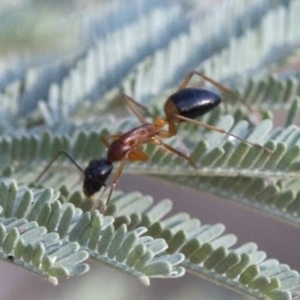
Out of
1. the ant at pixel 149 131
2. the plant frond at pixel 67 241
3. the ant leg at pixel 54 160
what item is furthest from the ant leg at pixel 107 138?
the plant frond at pixel 67 241

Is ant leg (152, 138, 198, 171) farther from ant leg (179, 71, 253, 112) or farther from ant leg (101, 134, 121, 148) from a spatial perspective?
ant leg (179, 71, 253, 112)

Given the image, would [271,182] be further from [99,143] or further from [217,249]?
[99,143]

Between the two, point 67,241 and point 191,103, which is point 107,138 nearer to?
point 191,103

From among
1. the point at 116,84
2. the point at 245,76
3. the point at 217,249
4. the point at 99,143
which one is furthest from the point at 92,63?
the point at 217,249

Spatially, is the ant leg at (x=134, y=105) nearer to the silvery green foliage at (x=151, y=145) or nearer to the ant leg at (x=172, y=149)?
the silvery green foliage at (x=151, y=145)

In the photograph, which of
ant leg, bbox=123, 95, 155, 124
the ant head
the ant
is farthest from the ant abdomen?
the ant head
